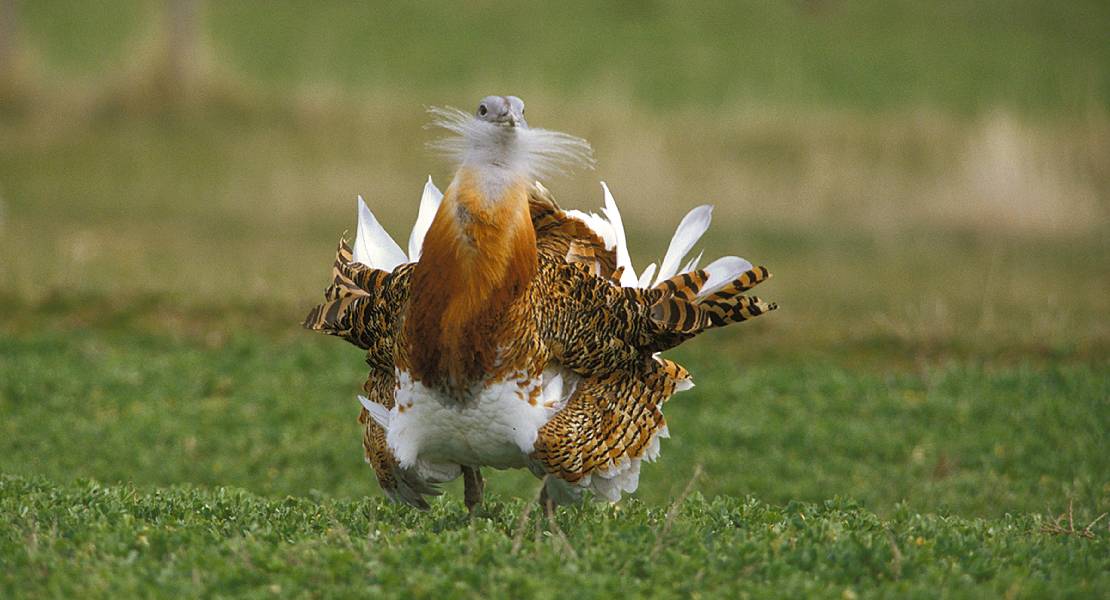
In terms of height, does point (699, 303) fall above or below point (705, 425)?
above

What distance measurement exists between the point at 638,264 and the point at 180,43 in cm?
926

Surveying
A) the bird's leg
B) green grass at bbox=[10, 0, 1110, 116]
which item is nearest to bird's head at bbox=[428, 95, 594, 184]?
the bird's leg

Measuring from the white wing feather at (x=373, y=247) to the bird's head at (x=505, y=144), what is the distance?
1.03m

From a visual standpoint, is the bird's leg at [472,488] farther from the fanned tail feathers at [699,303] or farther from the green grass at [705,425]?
the green grass at [705,425]

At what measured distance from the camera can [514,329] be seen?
5.06 meters

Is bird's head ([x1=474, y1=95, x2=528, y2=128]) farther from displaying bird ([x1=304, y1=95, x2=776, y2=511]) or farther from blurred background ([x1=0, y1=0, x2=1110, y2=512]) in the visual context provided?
blurred background ([x1=0, y1=0, x2=1110, y2=512])

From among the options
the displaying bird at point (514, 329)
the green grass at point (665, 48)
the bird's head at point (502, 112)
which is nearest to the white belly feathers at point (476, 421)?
the displaying bird at point (514, 329)

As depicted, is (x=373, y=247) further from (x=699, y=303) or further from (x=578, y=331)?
(x=699, y=303)

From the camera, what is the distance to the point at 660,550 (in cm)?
474

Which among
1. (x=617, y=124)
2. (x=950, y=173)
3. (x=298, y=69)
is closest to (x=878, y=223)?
(x=950, y=173)

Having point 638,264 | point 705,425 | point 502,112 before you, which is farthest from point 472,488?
point 638,264

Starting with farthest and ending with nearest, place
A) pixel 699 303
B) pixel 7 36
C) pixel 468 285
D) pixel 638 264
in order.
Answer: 1. pixel 7 36
2. pixel 638 264
3. pixel 699 303
4. pixel 468 285

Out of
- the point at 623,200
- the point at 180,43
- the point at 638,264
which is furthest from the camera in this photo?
the point at 180,43

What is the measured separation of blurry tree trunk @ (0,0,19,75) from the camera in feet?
66.0
